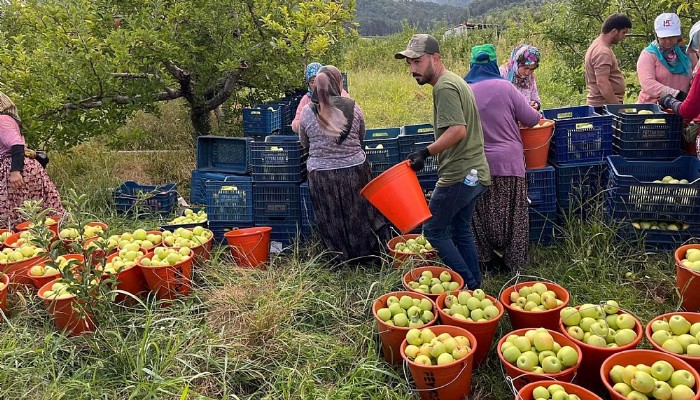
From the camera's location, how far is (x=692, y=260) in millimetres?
3230

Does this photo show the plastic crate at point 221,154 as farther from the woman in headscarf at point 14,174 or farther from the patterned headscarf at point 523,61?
the patterned headscarf at point 523,61

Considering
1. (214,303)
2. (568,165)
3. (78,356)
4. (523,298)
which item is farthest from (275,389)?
(568,165)

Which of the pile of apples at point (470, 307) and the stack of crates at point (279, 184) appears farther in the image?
the stack of crates at point (279, 184)

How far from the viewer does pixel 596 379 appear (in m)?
2.83

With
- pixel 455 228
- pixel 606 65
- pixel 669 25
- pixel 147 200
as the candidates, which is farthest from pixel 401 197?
pixel 147 200

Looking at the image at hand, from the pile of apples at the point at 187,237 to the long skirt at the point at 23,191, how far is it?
144cm

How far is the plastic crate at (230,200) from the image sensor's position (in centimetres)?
464

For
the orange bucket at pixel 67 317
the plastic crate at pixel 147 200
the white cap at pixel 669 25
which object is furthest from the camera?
the plastic crate at pixel 147 200

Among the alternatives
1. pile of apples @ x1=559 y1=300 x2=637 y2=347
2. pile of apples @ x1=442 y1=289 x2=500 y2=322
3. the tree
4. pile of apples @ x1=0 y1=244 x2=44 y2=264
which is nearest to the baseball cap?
pile of apples @ x1=442 y1=289 x2=500 y2=322

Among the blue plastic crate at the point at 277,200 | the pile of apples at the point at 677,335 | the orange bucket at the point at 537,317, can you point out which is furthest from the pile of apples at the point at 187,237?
the pile of apples at the point at 677,335

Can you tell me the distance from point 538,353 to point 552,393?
1.19 ft

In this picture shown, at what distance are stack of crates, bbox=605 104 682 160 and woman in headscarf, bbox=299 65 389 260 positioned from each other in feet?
6.63

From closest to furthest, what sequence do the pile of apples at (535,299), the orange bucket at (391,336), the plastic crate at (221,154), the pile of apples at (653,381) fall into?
the pile of apples at (653,381)
the orange bucket at (391,336)
the pile of apples at (535,299)
the plastic crate at (221,154)

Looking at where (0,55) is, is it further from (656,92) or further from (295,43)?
(656,92)
